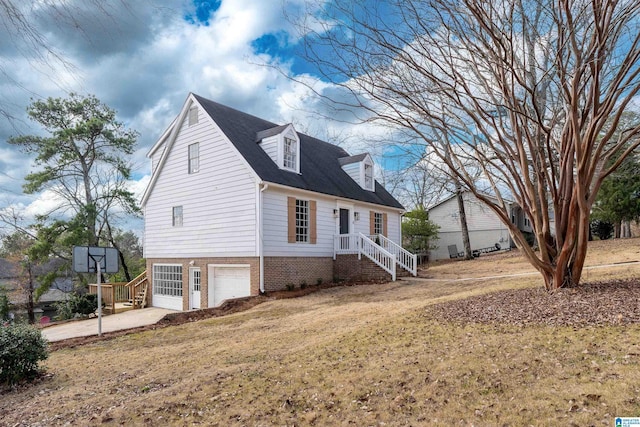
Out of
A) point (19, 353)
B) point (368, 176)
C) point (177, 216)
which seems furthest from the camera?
point (368, 176)

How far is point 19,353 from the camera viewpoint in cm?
592

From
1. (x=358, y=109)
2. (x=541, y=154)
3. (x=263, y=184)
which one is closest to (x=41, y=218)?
(x=263, y=184)

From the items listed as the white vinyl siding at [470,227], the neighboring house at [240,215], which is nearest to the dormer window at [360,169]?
the neighboring house at [240,215]

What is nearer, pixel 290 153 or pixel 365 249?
pixel 290 153

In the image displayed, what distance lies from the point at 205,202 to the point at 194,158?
6.38 feet

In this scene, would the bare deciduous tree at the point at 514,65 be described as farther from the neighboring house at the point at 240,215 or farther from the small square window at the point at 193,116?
the small square window at the point at 193,116

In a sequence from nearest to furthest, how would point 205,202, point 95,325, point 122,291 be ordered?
point 95,325 < point 205,202 < point 122,291

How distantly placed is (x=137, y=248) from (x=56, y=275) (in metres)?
21.4

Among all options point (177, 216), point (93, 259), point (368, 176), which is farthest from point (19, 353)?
point (368, 176)

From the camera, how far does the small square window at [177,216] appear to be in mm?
16828

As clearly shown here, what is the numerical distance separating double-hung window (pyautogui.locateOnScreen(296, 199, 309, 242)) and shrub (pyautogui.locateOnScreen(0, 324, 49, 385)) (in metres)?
9.95

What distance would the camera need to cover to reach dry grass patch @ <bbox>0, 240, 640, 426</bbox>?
348cm

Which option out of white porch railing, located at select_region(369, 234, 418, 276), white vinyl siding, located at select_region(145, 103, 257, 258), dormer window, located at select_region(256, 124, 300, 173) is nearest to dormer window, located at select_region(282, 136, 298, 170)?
dormer window, located at select_region(256, 124, 300, 173)

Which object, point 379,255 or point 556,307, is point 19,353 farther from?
point 379,255
